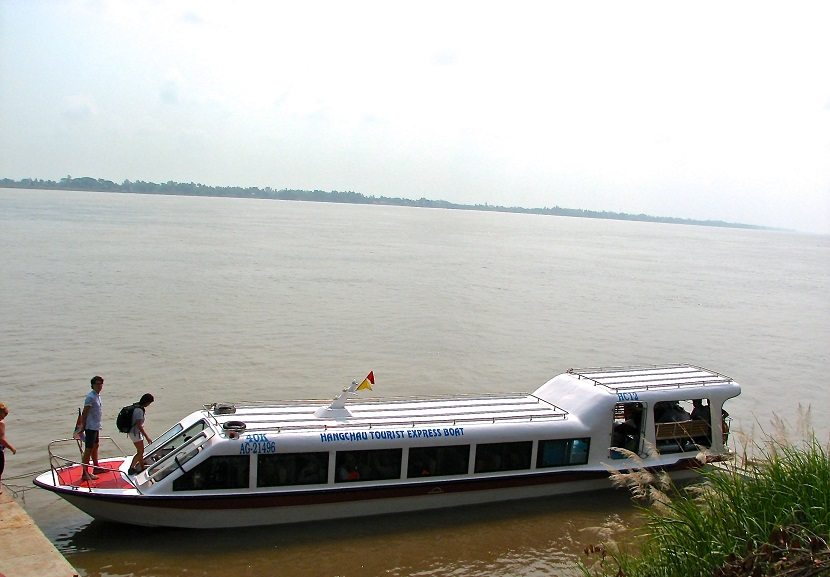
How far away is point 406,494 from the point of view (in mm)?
13844

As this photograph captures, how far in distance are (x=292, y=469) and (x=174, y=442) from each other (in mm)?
2275

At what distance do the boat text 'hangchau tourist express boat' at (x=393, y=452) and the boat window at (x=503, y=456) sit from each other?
23 mm

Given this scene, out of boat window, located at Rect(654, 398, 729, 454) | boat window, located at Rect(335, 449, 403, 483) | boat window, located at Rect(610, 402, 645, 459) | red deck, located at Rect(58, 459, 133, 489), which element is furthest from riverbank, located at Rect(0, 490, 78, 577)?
boat window, located at Rect(654, 398, 729, 454)

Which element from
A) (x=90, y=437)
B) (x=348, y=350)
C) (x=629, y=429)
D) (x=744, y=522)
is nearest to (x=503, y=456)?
(x=629, y=429)

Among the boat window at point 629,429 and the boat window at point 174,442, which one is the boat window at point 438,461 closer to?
the boat window at point 629,429

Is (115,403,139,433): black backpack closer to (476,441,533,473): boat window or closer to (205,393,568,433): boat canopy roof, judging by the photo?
(205,393,568,433): boat canopy roof

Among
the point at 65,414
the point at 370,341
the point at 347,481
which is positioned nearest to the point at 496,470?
the point at 347,481

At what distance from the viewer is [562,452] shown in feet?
49.2

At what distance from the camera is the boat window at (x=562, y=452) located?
14805mm

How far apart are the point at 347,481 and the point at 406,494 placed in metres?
1.17

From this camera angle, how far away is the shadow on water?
40.7ft

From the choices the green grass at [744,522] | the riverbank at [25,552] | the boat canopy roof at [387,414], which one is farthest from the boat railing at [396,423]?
the green grass at [744,522]

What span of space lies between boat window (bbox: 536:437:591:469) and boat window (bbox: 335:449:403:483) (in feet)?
9.95

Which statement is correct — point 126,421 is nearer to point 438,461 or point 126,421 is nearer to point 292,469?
point 292,469
